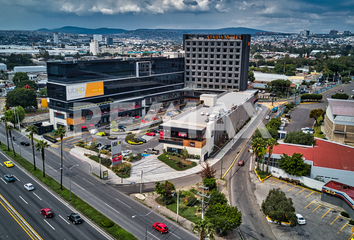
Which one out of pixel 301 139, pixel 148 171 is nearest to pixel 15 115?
pixel 148 171

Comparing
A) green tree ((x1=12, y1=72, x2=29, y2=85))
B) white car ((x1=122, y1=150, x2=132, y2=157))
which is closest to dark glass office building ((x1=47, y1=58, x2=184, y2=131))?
white car ((x1=122, y1=150, x2=132, y2=157))

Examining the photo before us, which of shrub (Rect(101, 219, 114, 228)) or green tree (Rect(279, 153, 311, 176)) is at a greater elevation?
green tree (Rect(279, 153, 311, 176))

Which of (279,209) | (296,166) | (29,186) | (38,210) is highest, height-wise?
(296,166)

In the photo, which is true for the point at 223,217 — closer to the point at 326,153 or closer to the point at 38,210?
the point at 38,210

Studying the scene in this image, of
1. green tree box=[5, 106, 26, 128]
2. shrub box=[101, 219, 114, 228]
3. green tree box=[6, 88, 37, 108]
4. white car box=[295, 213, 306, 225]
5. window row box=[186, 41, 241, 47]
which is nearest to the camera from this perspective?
shrub box=[101, 219, 114, 228]

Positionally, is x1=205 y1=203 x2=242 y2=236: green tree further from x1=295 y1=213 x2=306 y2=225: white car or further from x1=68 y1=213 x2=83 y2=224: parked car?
x1=68 y1=213 x2=83 y2=224: parked car

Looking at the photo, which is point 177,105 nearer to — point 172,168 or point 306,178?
point 172,168

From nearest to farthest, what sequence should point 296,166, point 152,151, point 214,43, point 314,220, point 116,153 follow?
point 314,220 < point 296,166 < point 116,153 < point 152,151 < point 214,43
